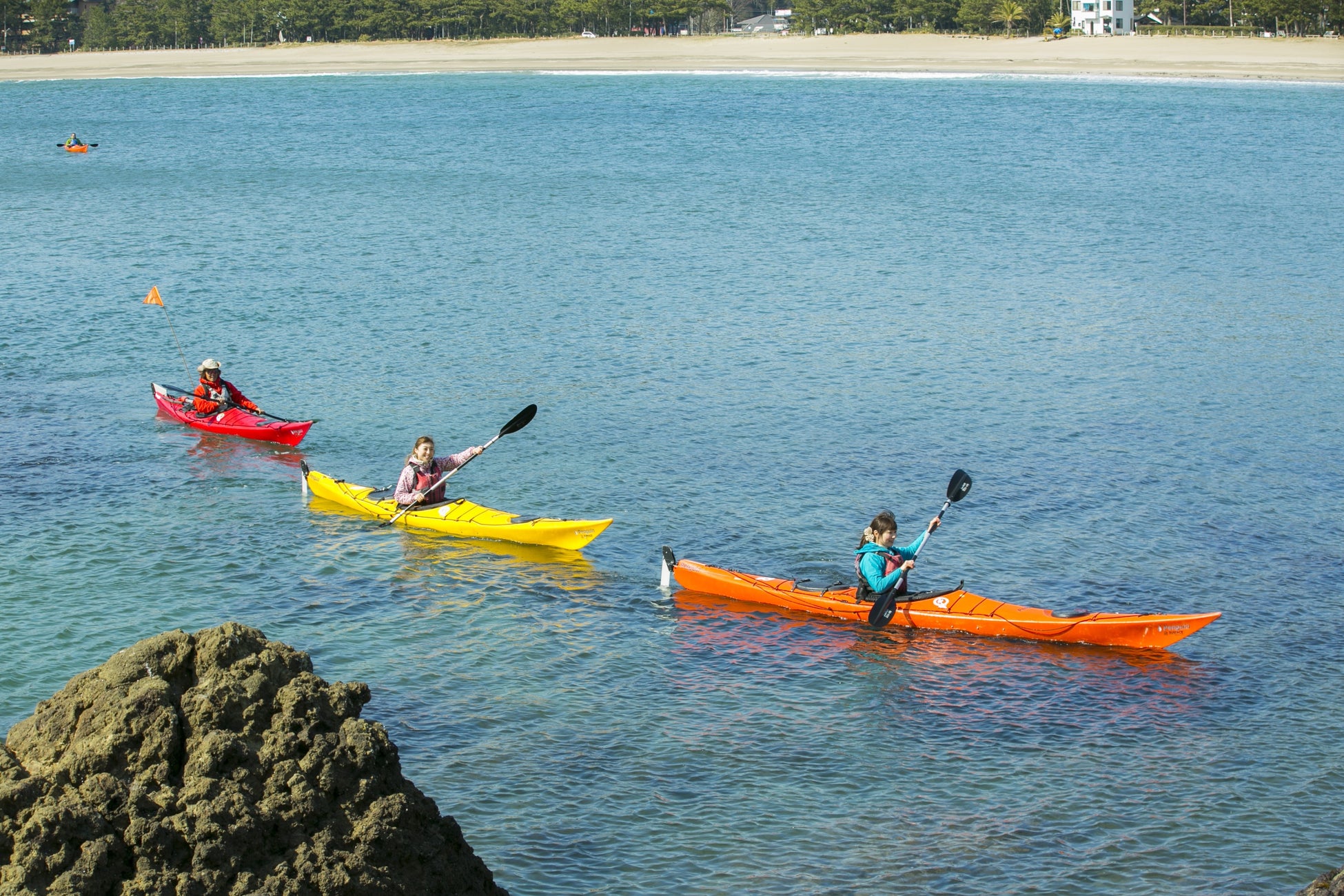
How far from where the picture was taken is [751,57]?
10644cm

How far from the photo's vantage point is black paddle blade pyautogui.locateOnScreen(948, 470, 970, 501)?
45.0 ft

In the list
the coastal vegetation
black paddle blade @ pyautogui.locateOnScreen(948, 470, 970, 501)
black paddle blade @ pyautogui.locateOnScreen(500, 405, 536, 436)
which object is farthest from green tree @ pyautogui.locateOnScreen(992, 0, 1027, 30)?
black paddle blade @ pyautogui.locateOnScreen(948, 470, 970, 501)

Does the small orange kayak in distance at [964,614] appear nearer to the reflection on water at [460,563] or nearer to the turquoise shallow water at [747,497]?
the turquoise shallow water at [747,497]

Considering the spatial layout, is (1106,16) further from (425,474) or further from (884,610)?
(884,610)

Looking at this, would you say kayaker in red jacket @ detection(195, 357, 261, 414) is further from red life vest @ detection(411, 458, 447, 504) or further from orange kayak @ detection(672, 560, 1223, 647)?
orange kayak @ detection(672, 560, 1223, 647)

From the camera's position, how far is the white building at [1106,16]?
10756cm

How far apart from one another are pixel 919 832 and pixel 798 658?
3228mm

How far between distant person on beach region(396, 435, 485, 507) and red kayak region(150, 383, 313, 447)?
12.1 ft

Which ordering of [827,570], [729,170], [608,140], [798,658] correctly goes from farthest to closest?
[608,140]
[729,170]
[827,570]
[798,658]

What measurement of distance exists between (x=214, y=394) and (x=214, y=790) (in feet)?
48.4

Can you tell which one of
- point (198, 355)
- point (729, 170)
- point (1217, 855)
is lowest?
point (1217, 855)

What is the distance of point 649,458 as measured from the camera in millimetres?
18297

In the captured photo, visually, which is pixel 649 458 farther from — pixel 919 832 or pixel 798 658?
pixel 919 832

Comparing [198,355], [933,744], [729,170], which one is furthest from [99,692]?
[729,170]
